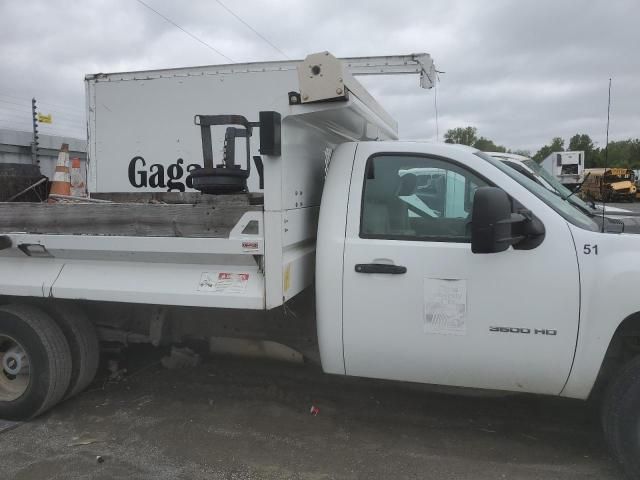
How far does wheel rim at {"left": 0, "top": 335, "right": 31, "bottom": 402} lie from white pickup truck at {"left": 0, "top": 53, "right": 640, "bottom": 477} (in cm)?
1

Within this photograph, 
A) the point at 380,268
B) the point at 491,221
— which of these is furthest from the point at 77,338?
the point at 491,221

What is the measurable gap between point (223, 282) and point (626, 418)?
90.6 inches

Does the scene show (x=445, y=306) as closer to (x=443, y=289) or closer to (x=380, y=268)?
(x=443, y=289)

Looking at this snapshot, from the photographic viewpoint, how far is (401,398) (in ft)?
13.3

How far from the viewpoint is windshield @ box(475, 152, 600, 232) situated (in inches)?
119

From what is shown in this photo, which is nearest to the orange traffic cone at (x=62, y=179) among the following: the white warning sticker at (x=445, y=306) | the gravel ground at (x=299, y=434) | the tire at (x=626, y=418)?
the gravel ground at (x=299, y=434)

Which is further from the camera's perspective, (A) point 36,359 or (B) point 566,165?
(B) point 566,165

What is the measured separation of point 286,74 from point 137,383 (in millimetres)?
3996

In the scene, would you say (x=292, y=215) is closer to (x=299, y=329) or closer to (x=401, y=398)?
(x=299, y=329)

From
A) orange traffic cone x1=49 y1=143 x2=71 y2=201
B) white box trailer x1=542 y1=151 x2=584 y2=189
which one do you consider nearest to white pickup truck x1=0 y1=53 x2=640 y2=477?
orange traffic cone x1=49 y1=143 x2=71 y2=201

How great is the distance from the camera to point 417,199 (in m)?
3.30

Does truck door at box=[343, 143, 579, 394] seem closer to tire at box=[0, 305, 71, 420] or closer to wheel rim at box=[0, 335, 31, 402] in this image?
tire at box=[0, 305, 71, 420]

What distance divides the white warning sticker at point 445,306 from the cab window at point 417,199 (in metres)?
0.26

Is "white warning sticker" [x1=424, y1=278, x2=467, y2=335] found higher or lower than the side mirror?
lower
